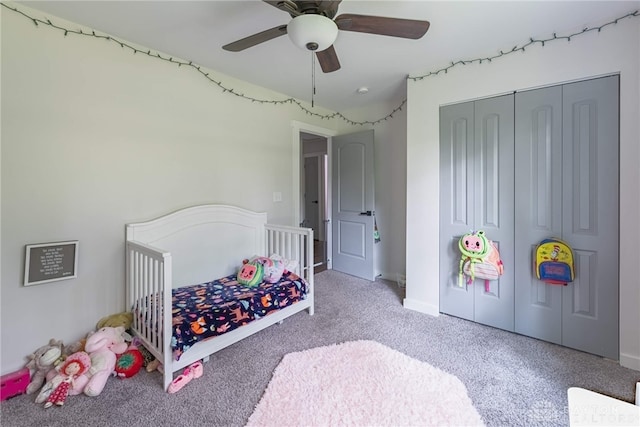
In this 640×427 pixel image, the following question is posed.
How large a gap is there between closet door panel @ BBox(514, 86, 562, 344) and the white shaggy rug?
Answer: 990 millimetres

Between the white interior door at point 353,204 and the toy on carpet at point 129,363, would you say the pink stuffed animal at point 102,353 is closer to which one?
the toy on carpet at point 129,363

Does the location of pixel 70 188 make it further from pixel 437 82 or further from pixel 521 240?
pixel 521 240

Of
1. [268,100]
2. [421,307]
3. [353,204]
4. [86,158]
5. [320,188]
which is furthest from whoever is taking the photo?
[320,188]

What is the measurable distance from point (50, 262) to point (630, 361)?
388 centimetres

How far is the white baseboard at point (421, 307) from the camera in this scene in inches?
106

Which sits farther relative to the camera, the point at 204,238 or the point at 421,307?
the point at 421,307

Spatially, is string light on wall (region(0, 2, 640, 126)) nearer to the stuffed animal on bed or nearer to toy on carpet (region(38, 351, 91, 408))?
the stuffed animal on bed

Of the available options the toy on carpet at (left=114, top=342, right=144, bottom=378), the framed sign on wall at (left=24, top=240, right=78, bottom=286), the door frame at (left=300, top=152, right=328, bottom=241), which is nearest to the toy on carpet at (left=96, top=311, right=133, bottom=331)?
the toy on carpet at (left=114, top=342, right=144, bottom=378)

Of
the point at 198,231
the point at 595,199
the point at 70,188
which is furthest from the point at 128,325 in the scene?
the point at 595,199

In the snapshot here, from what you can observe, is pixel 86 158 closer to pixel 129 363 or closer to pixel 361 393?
pixel 129 363

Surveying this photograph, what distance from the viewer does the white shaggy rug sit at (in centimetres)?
147

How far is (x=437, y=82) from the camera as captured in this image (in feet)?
→ 8.55

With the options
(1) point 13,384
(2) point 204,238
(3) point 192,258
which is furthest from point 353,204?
(1) point 13,384

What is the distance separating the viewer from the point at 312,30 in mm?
1397
